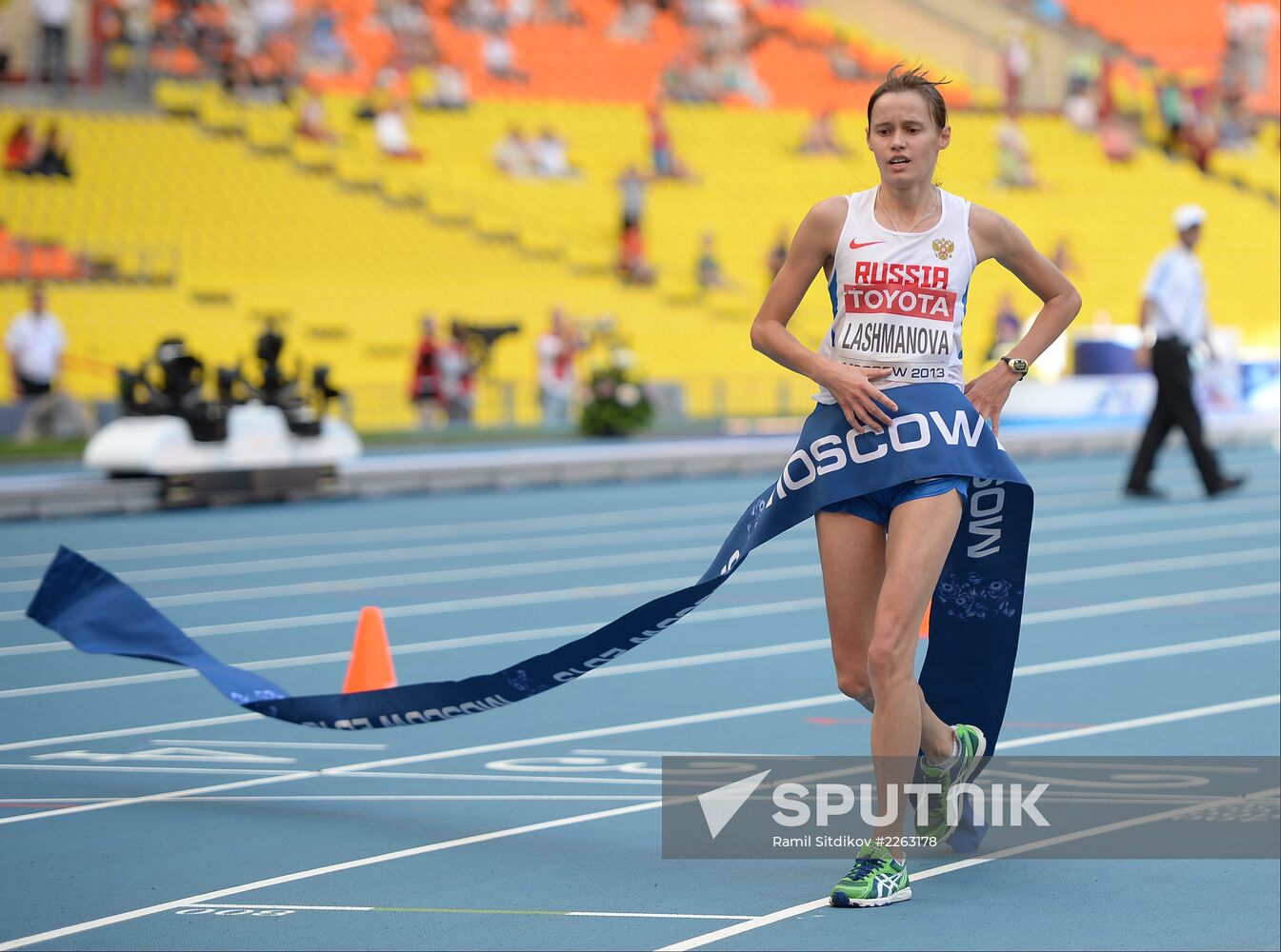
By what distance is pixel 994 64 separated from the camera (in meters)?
45.8

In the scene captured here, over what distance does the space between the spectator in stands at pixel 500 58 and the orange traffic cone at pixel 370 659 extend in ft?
101

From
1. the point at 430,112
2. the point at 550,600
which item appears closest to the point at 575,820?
the point at 550,600

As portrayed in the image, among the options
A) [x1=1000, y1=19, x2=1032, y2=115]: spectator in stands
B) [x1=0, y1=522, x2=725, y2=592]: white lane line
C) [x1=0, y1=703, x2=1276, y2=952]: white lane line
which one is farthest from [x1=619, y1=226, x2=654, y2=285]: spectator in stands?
[x1=0, y1=703, x2=1276, y2=952]: white lane line

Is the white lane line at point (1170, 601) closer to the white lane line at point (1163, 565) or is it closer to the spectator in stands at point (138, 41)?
the white lane line at point (1163, 565)

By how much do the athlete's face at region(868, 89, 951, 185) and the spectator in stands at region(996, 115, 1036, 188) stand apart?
116 ft

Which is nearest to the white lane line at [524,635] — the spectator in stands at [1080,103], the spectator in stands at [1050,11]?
the spectator in stands at [1080,103]

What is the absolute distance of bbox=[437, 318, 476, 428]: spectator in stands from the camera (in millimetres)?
26812

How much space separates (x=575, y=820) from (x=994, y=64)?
137ft

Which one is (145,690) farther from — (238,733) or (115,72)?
(115,72)

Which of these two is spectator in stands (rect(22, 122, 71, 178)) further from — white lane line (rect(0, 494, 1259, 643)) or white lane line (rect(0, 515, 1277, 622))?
white lane line (rect(0, 494, 1259, 643))

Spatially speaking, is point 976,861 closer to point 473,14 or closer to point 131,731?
point 131,731

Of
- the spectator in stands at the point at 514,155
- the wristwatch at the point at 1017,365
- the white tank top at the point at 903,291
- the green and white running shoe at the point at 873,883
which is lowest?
the green and white running shoe at the point at 873,883

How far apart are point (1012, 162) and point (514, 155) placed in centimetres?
1051

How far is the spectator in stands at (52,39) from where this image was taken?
32.0 meters
